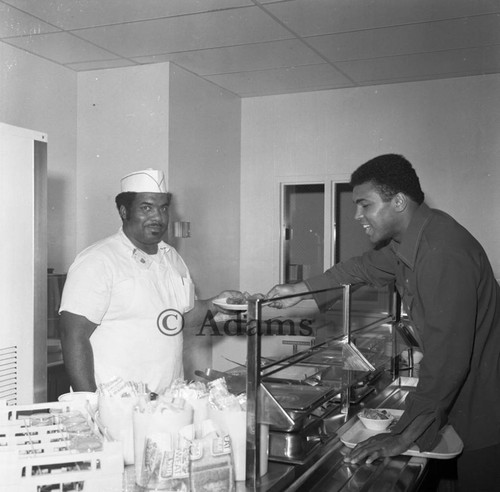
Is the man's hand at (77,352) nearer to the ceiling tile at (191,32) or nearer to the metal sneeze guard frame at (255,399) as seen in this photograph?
the metal sneeze guard frame at (255,399)

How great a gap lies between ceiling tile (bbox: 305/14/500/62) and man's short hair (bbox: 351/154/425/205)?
160 cm

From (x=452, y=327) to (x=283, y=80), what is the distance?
2.96 meters

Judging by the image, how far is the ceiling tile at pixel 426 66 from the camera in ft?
11.6

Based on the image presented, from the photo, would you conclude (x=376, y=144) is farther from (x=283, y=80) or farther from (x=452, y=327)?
(x=452, y=327)

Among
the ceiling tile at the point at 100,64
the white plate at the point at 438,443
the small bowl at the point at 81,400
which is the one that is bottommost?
the white plate at the point at 438,443

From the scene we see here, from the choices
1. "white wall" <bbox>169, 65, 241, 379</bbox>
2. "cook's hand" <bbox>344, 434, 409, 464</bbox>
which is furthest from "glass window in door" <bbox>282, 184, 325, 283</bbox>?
"cook's hand" <bbox>344, 434, 409, 464</bbox>

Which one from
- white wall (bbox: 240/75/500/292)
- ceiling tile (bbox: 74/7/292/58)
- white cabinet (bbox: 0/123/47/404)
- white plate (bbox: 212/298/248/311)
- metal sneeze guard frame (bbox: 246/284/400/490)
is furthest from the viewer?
white wall (bbox: 240/75/500/292)

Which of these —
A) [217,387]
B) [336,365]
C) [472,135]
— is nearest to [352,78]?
[472,135]

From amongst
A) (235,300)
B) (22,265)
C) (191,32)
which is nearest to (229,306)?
(235,300)

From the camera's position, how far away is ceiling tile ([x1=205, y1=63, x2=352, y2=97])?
390 cm

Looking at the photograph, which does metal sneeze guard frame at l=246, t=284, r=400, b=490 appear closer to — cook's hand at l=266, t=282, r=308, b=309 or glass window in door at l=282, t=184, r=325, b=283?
cook's hand at l=266, t=282, r=308, b=309

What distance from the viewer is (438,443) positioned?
167 cm

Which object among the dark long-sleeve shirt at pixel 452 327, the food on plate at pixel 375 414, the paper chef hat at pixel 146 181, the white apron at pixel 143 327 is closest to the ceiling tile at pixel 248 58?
the paper chef hat at pixel 146 181

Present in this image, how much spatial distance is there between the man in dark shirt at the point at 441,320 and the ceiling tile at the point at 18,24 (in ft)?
6.43
